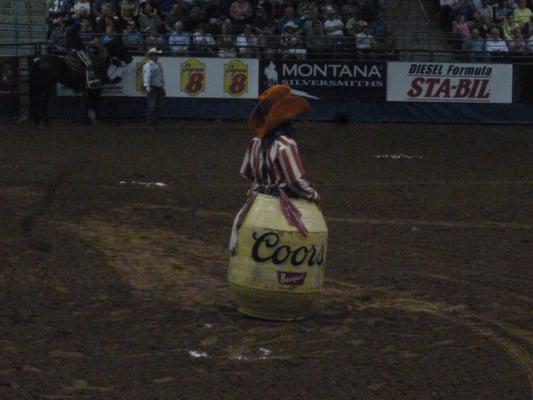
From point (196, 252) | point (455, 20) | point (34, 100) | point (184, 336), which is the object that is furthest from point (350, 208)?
point (455, 20)

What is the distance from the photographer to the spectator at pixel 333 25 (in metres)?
28.3

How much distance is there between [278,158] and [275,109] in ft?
1.29

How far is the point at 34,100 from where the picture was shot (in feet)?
82.0

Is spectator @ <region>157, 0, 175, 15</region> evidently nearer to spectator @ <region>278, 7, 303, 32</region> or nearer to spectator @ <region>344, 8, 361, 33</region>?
spectator @ <region>278, 7, 303, 32</region>

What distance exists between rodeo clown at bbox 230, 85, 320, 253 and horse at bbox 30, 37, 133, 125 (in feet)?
55.5

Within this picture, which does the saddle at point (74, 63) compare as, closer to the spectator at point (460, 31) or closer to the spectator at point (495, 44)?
the spectator at point (460, 31)

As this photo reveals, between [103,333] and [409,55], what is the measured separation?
68.0 ft

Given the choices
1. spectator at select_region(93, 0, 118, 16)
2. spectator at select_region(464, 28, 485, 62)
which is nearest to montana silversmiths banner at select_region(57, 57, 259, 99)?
spectator at select_region(93, 0, 118, 16)

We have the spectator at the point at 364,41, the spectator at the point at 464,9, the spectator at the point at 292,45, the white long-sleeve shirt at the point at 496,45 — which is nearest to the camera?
the spectator at the point at 292,45

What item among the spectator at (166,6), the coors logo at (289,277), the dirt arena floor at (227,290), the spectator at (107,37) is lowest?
the dirt arena floor at (227,290)

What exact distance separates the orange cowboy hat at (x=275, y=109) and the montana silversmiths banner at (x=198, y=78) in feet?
59.1

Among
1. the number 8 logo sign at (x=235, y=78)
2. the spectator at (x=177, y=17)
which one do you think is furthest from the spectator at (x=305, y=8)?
the number 8 logo sign at (x=235, y=78)

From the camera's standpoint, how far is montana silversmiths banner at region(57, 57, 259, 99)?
26375 mm

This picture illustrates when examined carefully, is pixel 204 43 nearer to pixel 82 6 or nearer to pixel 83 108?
pixel 83 108
